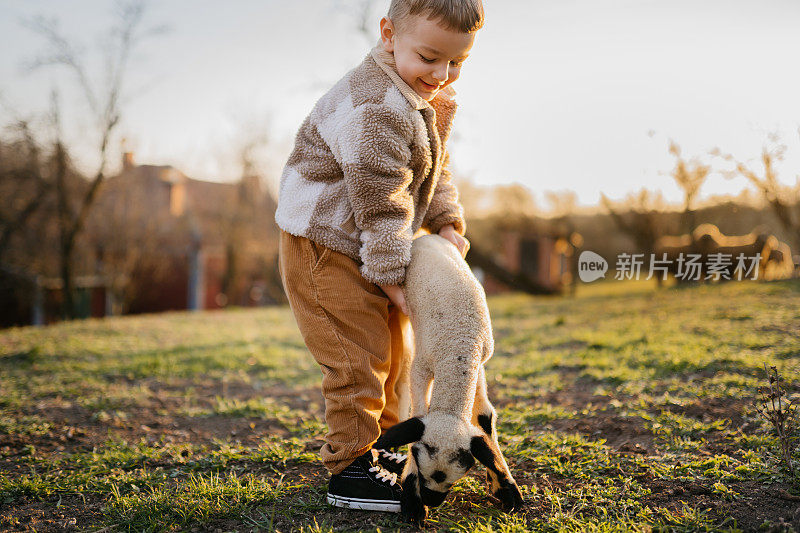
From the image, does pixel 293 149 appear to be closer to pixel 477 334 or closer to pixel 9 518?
pixel 477 334

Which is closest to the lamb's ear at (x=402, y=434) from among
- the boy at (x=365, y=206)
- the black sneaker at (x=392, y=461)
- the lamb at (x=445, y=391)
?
the lamb at (x=445, y=391)

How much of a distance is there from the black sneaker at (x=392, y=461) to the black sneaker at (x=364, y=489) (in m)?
0.25

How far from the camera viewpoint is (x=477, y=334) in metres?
2.07

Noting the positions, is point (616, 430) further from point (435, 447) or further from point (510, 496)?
point (435, 447)

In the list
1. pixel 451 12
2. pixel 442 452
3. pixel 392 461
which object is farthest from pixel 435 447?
pixel 451 12

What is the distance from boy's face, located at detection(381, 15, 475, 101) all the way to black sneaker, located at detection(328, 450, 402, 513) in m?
1.56

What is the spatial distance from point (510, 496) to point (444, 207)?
1271 mm

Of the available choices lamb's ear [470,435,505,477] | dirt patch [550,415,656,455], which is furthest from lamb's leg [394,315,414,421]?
dirt patch [550,415,656,455]

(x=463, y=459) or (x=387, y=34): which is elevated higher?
(x=387, y=34)

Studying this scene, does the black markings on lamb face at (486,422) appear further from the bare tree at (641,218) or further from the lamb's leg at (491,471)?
the bare tree at (641,218)

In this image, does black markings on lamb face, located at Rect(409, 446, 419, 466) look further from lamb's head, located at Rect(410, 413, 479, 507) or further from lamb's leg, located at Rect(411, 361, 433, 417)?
lamb's leg, located at Rect(411, 361, 433, 417)

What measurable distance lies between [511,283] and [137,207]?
10377 mm

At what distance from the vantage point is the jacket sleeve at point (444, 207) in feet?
8.50

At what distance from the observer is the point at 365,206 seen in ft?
7.04
